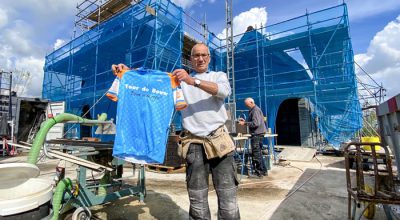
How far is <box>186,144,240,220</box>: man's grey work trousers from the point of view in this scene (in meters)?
1.93

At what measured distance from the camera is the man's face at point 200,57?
83.2 inches

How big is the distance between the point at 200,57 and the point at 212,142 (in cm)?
77

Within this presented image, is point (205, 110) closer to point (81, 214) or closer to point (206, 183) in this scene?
point (206, 183)

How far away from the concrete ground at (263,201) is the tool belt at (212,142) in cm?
159

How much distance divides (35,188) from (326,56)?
41.7 ft

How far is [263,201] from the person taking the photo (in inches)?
153

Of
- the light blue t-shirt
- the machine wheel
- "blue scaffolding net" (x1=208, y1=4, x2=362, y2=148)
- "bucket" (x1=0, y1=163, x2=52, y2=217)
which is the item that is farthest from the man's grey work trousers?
"blue scaffolding net" (x1=208, y1=4, x2=362, y2=148)

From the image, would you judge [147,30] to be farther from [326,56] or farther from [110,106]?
[326,56]

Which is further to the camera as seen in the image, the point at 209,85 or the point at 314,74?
the point at 314,74

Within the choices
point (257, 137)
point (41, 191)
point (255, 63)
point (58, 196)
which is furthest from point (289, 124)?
point (41, 191)

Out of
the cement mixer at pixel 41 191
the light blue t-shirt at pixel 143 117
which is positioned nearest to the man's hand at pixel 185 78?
the light blue t-shirt at pixel 143 117

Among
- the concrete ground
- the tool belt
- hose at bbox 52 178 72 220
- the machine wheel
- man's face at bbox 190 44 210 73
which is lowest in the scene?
the concrete ground

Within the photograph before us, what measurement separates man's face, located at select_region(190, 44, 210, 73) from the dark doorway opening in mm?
14057

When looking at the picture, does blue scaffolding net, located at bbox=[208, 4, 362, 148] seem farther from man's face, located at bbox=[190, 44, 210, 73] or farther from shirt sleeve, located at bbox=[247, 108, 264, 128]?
man's face, located at bbox=[190, 44, 210, 73]
